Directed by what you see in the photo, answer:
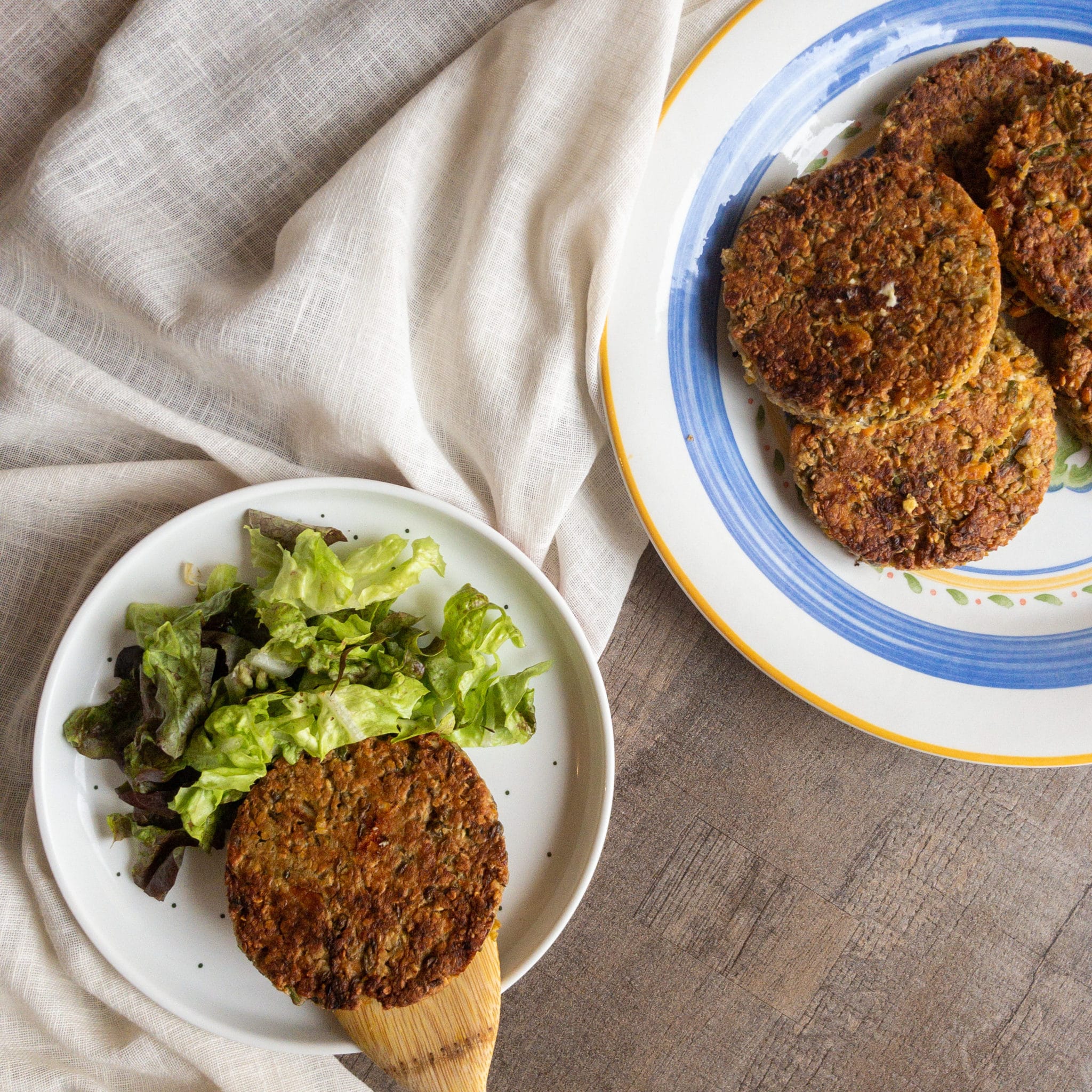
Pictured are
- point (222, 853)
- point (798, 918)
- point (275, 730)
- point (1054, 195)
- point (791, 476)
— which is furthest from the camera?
point (798, 918)

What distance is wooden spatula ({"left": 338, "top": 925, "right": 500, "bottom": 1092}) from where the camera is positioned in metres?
2.16

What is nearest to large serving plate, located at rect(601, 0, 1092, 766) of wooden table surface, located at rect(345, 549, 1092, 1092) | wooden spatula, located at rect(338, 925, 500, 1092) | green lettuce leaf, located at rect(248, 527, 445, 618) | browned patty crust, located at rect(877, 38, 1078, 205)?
browned patty crust, located at rect(877, 38, 1078, 205)

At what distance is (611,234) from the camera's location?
2.19 metres

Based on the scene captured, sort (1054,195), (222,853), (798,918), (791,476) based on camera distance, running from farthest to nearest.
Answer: (798,918) → (791,476) → (222,853) → (1054,195)

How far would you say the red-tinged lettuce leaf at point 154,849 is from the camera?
7.13 ft

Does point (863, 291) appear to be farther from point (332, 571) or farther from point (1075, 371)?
point (332, 571)

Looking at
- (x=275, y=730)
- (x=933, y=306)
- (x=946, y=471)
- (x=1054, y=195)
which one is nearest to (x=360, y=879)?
(x=275, y=730)

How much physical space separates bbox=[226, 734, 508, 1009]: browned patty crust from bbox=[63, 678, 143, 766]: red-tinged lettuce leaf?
0.35 meters

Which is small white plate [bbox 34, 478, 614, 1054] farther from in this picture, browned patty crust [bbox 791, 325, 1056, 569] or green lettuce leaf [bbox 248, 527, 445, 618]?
browned patty crust [bbox 791, 325, 1056, 569]

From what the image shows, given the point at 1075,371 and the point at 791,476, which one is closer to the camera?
the point at 1075,371

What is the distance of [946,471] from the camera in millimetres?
2271

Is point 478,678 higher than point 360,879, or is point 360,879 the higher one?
point 478,678

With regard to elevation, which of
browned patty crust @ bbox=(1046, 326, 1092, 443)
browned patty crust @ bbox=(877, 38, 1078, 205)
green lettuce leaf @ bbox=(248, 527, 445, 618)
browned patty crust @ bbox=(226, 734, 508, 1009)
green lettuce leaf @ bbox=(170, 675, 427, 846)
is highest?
browned patty crust @ bbox=(877, 38, 1078, 205)

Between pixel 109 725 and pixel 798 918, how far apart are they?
6.37 ft
